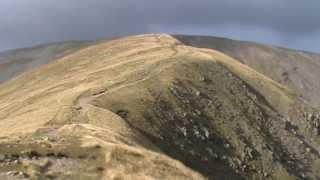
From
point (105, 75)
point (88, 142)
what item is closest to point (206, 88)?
point (105, 75)

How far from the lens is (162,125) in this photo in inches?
3954

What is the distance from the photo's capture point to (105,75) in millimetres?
131375

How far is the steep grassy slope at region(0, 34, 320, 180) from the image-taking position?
195ft

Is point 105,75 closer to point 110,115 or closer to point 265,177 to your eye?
point 265,177

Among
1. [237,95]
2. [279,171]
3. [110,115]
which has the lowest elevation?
[279,171]

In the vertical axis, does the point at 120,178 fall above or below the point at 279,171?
above

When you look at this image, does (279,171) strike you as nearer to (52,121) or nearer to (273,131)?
(273,131)

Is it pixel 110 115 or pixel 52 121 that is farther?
pixel 110 115

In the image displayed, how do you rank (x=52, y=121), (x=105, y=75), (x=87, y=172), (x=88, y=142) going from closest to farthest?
(x=87, y=172) < (x=88, y=142) < (x=52, y=121) < (x=105, y=75)

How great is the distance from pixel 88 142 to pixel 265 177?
58486 mm

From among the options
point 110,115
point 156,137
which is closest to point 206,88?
point 156,137

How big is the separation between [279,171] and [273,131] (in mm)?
14385

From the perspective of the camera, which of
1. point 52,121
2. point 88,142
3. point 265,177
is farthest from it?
point 265,177

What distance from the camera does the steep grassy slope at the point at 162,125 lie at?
59.4 m
